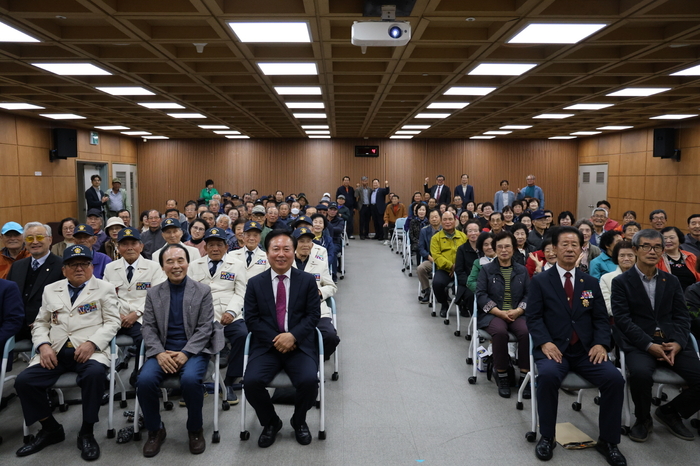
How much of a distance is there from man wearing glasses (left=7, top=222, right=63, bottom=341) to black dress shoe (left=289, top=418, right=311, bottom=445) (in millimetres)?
2432

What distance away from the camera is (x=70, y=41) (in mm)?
4855

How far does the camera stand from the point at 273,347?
11.6ft

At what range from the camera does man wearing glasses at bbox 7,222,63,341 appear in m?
4.14

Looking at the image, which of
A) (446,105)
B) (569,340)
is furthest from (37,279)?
(446,105)

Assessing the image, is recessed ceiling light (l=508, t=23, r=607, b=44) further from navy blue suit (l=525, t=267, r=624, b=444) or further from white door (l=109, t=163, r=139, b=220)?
white door (l=109, t=163, r=139, b=220)

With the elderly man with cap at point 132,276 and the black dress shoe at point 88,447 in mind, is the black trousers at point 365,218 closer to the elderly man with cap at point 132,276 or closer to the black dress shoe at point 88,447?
the elderly man with cap at point 132,276

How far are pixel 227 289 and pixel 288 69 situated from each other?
124 inches

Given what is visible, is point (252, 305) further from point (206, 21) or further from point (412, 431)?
point (206, 21)

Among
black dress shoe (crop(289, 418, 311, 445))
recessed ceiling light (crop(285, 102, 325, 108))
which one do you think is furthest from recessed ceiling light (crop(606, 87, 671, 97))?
black dress shoe (crop(289, 418, 311, 445))

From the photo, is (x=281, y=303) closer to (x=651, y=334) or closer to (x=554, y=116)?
(x=651, y=334)

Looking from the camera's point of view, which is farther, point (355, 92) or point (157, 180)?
point (157, 180)

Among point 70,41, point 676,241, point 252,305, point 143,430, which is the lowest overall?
point 143,430

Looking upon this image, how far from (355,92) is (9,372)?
19.5 feet

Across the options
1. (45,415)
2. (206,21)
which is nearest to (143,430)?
(45,415)
